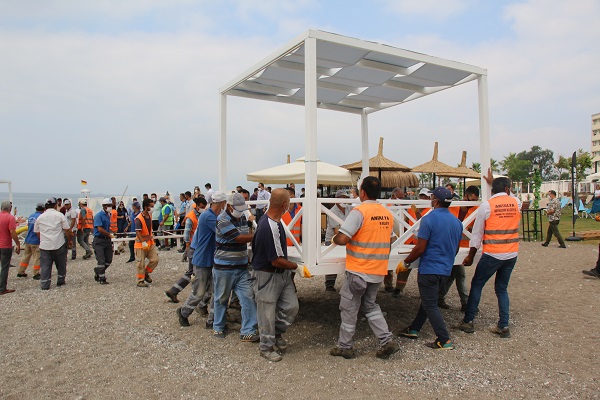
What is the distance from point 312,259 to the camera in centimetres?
547

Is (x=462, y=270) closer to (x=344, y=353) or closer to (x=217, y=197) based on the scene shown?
(x=344, y=353)

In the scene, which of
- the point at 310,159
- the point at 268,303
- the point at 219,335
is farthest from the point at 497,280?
the point at 219,335

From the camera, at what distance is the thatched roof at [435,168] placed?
66.7ft

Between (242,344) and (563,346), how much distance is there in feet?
13.5

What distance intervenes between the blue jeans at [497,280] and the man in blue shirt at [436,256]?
84 centimetres

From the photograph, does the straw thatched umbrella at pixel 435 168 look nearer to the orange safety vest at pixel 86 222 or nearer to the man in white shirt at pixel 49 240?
the orange safety vest at pixel 86 222

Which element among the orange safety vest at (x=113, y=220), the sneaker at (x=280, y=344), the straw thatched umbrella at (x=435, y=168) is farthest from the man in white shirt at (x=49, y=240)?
the straw thatched umbrella at (x=435, y=168)

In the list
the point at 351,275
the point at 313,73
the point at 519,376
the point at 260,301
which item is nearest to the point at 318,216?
the point at 351,275

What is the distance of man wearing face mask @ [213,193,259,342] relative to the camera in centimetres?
568

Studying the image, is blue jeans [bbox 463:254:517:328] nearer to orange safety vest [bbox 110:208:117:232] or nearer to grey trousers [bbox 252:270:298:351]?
grey trousers [bbox 252:270:298:351]

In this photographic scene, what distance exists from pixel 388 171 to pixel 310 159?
1219 cm

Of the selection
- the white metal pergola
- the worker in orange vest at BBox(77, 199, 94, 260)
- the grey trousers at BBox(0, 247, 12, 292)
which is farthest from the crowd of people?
the worker in orange vest at BBox(77, 199, 94, 260)

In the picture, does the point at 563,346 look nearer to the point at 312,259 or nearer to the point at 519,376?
the point at 519,376

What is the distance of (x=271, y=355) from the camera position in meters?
5.11
